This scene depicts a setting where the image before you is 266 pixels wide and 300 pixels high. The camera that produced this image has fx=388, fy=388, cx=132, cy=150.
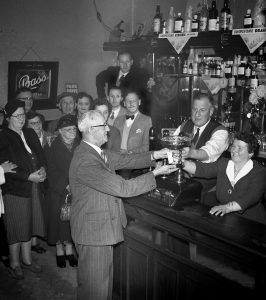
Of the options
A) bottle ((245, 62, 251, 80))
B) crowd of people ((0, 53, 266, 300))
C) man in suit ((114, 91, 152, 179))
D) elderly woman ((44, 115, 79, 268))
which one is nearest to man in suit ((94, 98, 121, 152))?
crowd of people ((0, 53, 266, 300))

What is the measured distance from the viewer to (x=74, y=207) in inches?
115

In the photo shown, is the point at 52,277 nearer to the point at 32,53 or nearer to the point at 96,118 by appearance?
the point at 96,118

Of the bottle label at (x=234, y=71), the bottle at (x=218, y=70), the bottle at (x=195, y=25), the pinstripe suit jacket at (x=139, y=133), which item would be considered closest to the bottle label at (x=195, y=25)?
the bottle at (x=195, y=25)

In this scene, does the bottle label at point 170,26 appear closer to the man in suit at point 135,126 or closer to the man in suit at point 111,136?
the man in suit at point 135,126

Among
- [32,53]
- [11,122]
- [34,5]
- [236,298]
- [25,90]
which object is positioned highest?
[34,5]

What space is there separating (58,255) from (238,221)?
229 centimetres

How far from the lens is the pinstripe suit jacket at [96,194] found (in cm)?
267

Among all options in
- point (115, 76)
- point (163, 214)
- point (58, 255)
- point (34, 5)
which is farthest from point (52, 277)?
point (34, 5)

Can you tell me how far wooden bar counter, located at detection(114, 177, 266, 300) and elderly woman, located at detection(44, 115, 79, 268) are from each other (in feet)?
3.20

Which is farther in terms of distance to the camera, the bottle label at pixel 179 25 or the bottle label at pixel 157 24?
the bottle label at pixel 157 24

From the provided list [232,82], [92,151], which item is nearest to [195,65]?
[232,82]

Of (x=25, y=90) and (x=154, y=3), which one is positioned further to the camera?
(x=154, y=3)

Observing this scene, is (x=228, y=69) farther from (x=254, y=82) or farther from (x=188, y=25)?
(x=188, y=25)

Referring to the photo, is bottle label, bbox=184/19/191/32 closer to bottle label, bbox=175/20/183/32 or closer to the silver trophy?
bottle label, bbox=175/20/183/32
